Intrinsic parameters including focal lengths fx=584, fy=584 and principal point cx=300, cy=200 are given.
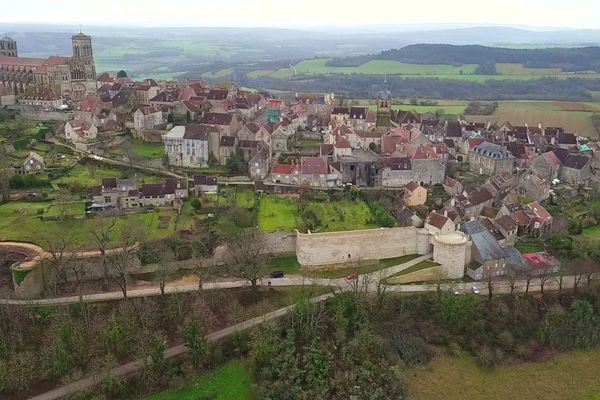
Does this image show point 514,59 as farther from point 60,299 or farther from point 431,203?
point 60,299

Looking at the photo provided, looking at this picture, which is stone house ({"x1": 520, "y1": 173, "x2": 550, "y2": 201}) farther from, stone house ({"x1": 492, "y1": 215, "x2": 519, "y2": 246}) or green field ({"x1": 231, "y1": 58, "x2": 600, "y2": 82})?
green field ({"x1": 231, "y1": 58, "x2": 600, "y2": 82})

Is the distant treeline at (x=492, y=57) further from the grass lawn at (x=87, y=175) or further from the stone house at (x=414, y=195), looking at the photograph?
the grass lawn at (x=87, y=175)

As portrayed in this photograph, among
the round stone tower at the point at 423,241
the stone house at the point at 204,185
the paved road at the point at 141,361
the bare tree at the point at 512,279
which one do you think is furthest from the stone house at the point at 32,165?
the bare tree at the point at 512,279

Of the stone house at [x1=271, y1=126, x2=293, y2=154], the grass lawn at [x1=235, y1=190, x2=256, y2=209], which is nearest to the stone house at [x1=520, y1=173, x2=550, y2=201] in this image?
the stone house at [x1=271, y1=126, x2=293, y2=154]

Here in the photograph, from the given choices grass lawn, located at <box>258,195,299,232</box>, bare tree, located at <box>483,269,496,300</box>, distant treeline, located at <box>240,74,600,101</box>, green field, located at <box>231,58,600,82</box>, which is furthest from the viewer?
green field, located at <box>231,58,600,82</box>

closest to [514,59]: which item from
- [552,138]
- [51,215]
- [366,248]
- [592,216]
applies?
[552,138]

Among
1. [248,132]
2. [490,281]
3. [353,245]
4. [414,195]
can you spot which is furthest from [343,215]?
[248,132]
